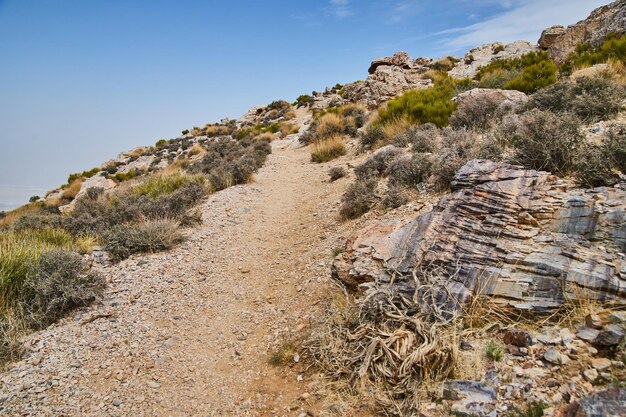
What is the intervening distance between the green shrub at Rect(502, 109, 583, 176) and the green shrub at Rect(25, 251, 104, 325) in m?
7.03

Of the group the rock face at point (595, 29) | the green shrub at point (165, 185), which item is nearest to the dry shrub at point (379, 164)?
the green shrub at point (165, 185)

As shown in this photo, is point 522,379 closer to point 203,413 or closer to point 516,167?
point 516,167

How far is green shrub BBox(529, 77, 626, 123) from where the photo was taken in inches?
237

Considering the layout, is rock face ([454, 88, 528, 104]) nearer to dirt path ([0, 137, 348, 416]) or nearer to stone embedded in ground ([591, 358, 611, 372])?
dirt path ([0, 137, 348, 416])

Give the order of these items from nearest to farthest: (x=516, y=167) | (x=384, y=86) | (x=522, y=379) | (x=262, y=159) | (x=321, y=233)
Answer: (x=522, y=379)
(x=516, y=167)
(x=321, y=233)
(x=262, y=159)
(x=384, y=86)

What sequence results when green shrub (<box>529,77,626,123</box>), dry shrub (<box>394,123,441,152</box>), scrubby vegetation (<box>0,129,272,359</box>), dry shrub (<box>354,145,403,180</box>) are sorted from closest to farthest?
scrubby vegetation (<box>0,129,272,359</box>), green shrub (<box>529,77,626,123</box>), dry shrub (<box>394,123,441,152</box>), dry shrub (<box>354,145,403,180</box>)

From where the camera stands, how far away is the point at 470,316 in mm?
3287

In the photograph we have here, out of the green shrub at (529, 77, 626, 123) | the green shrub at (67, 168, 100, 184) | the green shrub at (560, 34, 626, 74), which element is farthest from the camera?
the green shrub at (67, 168, 100, 184)

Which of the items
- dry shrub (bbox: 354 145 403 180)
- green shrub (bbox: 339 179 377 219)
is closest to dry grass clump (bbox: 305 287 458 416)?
green shrub (bbox: 339 179 377 219)

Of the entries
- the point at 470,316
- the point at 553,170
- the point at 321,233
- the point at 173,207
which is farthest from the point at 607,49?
the point at 173,207

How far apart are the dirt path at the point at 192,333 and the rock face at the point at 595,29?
41.4 ft

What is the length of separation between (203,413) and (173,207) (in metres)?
5.97

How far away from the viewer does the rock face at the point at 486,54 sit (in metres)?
21.8

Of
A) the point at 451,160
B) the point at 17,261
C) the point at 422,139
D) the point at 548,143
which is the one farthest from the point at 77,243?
the point at 548,143
